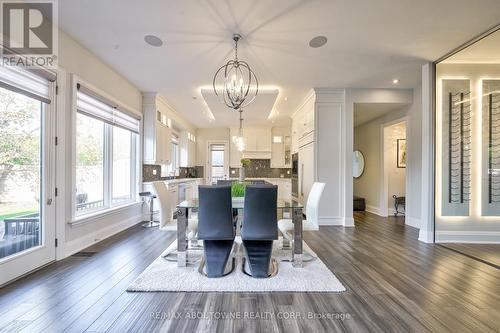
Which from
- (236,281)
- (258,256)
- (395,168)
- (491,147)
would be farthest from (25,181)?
(395,168)

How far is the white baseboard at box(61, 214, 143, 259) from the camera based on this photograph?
9.83ft

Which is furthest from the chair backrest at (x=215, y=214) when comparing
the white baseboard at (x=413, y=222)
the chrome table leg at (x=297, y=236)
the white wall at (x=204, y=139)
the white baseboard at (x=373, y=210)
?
the white wall at (x=204, y=139)

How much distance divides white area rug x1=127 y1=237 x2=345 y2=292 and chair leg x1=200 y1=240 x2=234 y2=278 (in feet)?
0.22

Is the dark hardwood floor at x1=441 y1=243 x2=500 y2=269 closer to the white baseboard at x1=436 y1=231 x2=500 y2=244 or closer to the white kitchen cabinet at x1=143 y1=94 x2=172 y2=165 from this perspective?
the white baseboard at x1=436 y1=231 x2=500 y2=244

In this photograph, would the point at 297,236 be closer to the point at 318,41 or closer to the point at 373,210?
the point at 318,41

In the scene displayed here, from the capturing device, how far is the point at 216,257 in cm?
242

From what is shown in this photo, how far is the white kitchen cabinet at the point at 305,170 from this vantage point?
5105 mm

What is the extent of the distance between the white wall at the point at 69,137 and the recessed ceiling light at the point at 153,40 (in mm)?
962

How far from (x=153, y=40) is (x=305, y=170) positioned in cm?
407

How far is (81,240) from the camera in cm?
320

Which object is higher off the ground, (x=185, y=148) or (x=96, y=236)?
(x=185, y=148)

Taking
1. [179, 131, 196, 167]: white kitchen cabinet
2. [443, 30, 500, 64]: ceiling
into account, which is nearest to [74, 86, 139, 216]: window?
[179, 131, 196, 167]: white kitchen cabinet

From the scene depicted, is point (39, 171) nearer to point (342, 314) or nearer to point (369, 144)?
point (342, 314)

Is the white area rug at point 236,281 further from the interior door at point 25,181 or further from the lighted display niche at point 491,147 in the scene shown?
the lighted display niche at point 491,147
